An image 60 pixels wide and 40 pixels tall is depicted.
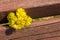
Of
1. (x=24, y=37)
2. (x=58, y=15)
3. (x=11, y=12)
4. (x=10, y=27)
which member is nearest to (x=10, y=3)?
(x=11, y=12)

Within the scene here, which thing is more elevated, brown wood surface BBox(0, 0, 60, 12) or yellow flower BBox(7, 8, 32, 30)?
brown wood surface BBox(0, 0, 60, 12)

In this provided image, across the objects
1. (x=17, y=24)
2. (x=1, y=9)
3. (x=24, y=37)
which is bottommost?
(x=24, y=37)

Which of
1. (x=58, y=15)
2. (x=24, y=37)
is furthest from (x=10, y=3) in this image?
(x=58, y=15)

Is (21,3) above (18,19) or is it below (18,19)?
above

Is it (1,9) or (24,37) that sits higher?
(1,9)

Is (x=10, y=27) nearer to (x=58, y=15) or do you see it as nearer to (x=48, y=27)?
(x=48, y=27)

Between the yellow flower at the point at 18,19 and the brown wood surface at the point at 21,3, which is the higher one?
the brown wood surface at the point at 21,3

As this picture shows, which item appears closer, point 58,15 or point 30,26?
point 30,26
